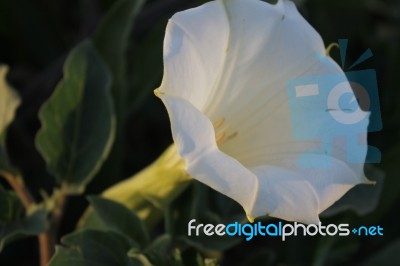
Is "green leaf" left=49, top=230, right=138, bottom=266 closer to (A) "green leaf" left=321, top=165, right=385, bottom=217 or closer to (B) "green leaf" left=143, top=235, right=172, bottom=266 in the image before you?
(B) "green leaf" left=143, top=235, right=172, bottom=266

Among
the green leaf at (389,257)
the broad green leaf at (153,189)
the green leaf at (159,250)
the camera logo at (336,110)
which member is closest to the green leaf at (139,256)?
the green leaf at (159,250)

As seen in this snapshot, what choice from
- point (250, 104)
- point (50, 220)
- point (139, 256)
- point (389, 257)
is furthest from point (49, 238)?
point (389, 257)

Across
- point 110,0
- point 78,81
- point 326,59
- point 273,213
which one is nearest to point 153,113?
point 110,0

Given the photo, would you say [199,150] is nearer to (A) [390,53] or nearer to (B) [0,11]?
(A) [390,53]

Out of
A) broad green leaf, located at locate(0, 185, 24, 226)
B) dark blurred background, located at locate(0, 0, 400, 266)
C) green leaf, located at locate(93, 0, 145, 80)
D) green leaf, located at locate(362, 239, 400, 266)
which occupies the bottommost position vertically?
green leaf, located at locate(362, 239, 400, 266)

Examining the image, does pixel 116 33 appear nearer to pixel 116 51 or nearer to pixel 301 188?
pixel 116 51

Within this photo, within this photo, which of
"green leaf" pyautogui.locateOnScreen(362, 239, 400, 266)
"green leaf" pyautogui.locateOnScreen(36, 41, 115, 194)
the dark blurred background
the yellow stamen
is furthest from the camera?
the dark blurred background

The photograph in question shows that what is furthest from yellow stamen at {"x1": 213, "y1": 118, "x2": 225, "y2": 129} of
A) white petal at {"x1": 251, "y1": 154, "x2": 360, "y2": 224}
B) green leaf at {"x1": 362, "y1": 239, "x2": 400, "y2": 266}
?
green leaf at {"x1": 362, "y1": 239, "x2": 400, "y2": 266}

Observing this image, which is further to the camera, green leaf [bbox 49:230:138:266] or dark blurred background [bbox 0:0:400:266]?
dark blurred background [bbox 0:0:400:266]
